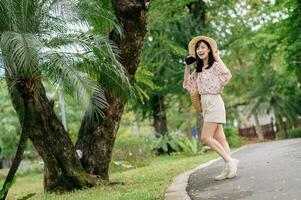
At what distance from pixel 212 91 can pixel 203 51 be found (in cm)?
67

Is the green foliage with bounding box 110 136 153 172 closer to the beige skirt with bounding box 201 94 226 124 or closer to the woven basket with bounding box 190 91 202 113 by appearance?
the woven basket with bounding box 190 91 202 113

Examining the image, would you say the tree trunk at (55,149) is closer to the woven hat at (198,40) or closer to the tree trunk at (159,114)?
the woven hat at (198,40)

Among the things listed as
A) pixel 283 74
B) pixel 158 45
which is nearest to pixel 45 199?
pixel 158 45

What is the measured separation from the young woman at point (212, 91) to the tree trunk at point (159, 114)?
69.7 feet

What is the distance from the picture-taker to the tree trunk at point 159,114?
29.4 m

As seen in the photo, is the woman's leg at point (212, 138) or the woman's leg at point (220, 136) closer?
the woman's leg at point (212, 138)

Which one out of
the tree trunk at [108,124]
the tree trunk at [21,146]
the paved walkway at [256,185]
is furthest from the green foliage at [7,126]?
the paved walkway at [256,185]

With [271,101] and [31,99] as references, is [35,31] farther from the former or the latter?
[271,101]

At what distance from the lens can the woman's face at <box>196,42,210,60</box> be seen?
7.83 meters

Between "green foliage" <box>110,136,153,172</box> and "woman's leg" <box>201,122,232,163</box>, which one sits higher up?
"woman's leg" <box>201,122,232,163</box>

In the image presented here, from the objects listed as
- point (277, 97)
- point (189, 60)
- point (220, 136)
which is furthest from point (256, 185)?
point (277, 97)

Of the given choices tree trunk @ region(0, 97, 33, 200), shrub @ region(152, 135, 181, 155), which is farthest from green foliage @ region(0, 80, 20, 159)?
tree trunk @ region(0, 97, 33, 200)

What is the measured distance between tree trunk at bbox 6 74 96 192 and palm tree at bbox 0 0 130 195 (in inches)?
0.8

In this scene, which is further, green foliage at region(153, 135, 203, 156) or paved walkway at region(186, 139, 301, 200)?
green foliage at region(153, 135, 203, 156)
